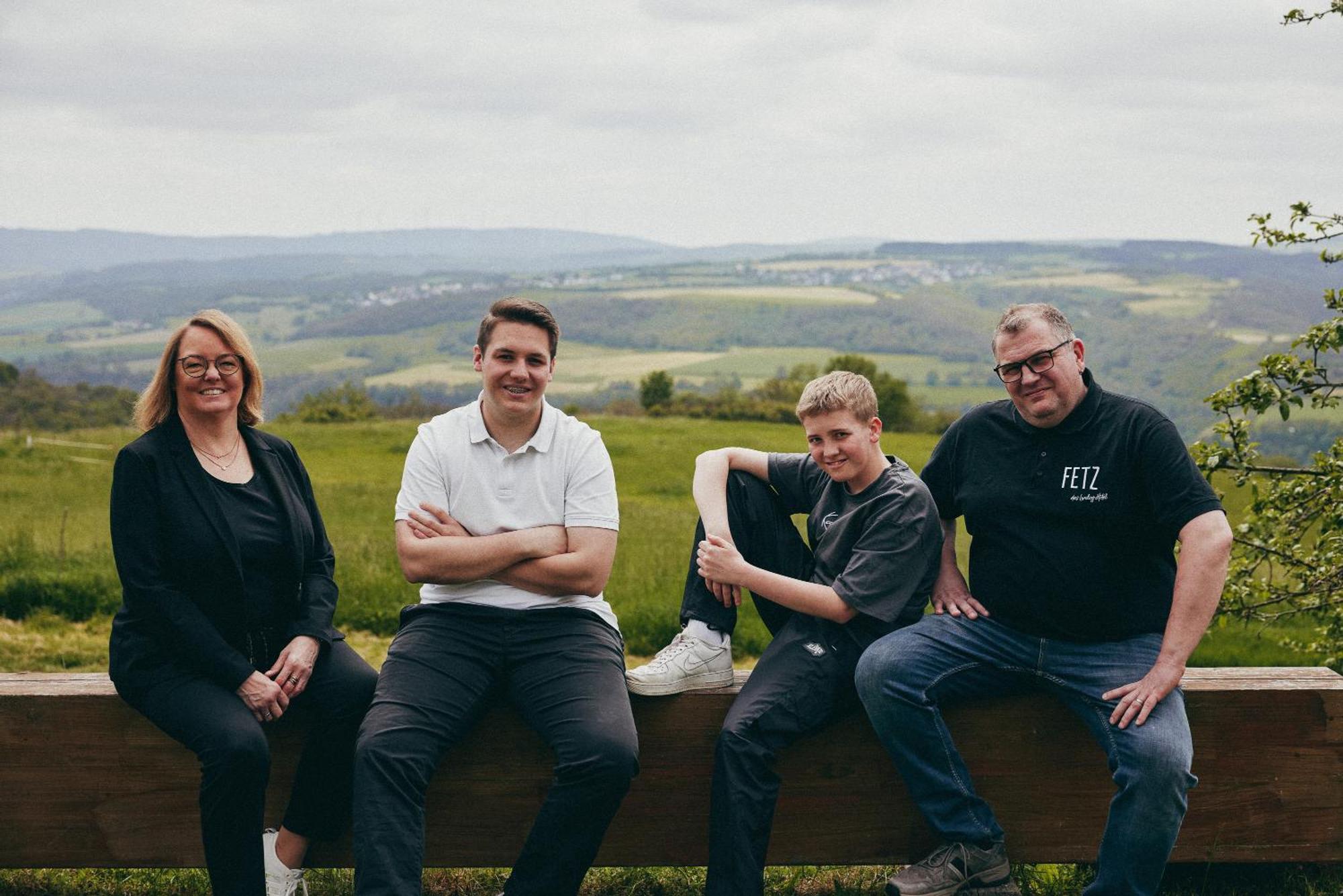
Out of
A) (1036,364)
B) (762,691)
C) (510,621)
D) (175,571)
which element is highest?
(1036,364)

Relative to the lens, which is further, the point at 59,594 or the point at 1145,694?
the point at 59,594

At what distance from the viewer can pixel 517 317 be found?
12.8 feet

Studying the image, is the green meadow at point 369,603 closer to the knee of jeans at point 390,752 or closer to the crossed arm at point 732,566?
the knee of jeans at point 390,752

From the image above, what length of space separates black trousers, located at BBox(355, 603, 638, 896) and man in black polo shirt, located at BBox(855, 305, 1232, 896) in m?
0.86

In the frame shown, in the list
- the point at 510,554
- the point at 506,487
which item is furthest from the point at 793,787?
the point at 506,487

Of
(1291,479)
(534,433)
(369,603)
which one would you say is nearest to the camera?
(534,433)

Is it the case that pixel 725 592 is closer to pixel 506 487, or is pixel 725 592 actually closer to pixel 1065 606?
pixel 506 487

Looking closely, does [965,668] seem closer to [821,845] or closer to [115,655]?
[821,845]

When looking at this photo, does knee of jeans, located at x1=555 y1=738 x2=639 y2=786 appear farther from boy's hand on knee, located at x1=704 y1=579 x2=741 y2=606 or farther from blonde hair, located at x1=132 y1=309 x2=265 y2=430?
blonde hair, located at x1=132 y1=309 x2=265 y2=430

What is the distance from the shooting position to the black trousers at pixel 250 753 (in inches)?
128

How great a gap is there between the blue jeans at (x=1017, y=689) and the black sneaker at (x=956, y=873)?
0.04 metres

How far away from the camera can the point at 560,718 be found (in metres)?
3.41

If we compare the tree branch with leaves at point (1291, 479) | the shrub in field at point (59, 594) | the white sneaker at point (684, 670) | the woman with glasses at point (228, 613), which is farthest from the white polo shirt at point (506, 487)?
the shrub in field at point (59, 594)

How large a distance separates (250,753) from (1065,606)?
2.56 metres
